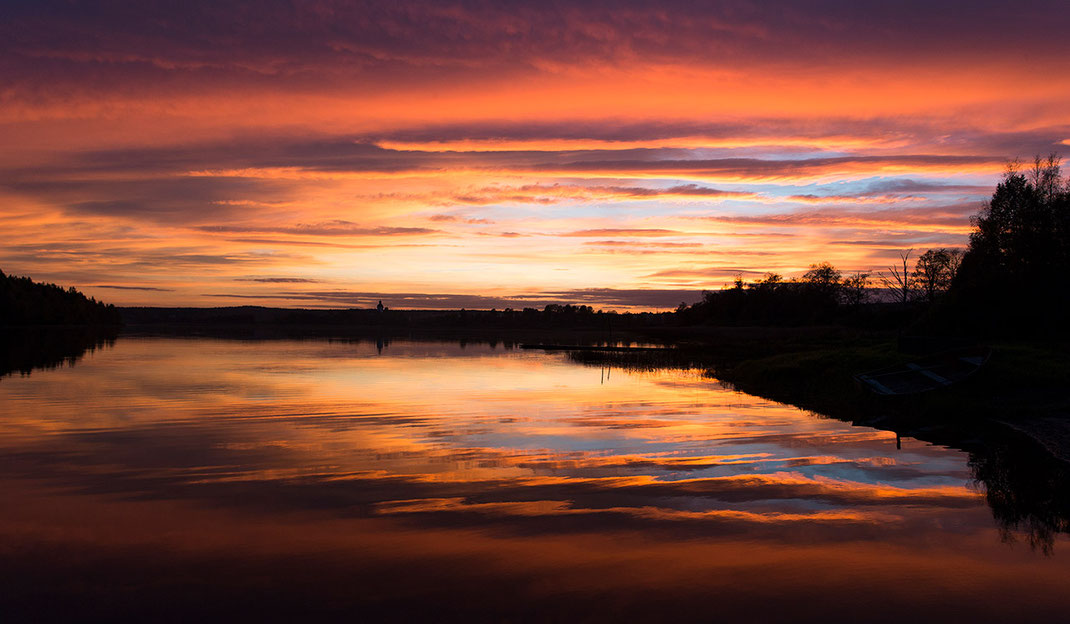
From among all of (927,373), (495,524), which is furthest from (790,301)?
(495,524)

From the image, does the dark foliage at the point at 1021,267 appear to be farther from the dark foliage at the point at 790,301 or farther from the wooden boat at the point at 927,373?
the dark foliage at the point at 790,301

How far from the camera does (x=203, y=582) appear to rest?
8820 mm

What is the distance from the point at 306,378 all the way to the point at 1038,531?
34.6 metres

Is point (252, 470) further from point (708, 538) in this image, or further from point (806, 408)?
point (806, 408)

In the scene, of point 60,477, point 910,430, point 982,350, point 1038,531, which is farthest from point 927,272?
point 60,477

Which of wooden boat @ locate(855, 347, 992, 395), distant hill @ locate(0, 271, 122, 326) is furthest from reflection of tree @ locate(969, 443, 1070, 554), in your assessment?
distant hill @ locate(0, 271, 122, 326)

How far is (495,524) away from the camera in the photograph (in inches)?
445

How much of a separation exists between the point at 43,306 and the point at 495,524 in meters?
174

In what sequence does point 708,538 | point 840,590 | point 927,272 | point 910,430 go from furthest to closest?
point 927,272, point 910,430, point 708,538, point 840,590

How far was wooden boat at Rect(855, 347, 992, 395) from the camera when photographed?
84.4 feet

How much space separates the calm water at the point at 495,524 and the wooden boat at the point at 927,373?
18.7 feet

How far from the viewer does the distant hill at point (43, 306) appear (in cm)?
13762

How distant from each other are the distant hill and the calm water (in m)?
146

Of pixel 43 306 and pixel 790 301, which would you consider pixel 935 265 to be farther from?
pixel 43 306
